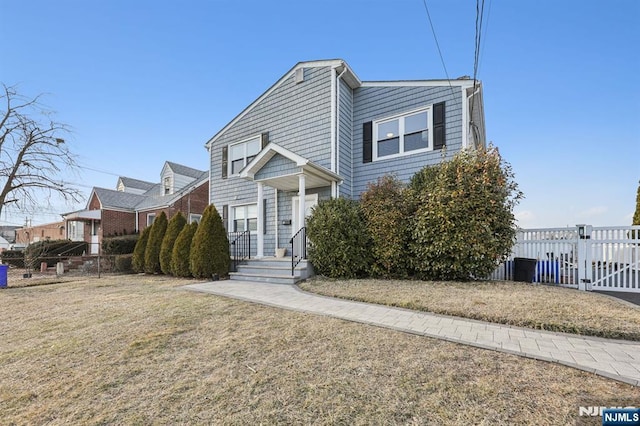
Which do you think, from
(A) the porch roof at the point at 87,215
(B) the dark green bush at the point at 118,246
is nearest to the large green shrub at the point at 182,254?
(B) the dark green bush at the point at 118,246

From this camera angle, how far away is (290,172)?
9562 mm

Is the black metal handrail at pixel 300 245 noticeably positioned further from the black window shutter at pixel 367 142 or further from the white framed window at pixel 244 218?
the black window shutter at pixel 367 142

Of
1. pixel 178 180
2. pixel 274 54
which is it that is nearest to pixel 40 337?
pixel 274 54

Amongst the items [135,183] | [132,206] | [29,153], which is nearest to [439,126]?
[29,153]

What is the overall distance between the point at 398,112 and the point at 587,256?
6976 millimetres

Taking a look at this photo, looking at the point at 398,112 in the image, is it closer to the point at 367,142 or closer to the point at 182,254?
the point at 367,142

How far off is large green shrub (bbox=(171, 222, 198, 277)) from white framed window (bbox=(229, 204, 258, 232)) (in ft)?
8.40

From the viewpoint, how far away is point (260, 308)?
5488 mm

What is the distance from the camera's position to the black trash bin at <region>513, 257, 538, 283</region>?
7949 mm

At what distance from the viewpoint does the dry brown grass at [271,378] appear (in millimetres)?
2223

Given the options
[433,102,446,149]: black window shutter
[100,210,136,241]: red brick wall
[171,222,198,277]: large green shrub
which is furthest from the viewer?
[100,210,136,241]: red brick wall

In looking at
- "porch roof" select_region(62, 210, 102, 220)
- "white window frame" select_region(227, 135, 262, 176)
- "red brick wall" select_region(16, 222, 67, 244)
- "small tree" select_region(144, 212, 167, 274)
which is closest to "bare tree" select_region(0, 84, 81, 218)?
"small tree" select_region(144, 212, 167, 274)

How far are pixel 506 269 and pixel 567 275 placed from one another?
4.61ft

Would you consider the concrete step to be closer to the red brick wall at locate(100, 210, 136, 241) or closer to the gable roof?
the gable roof
